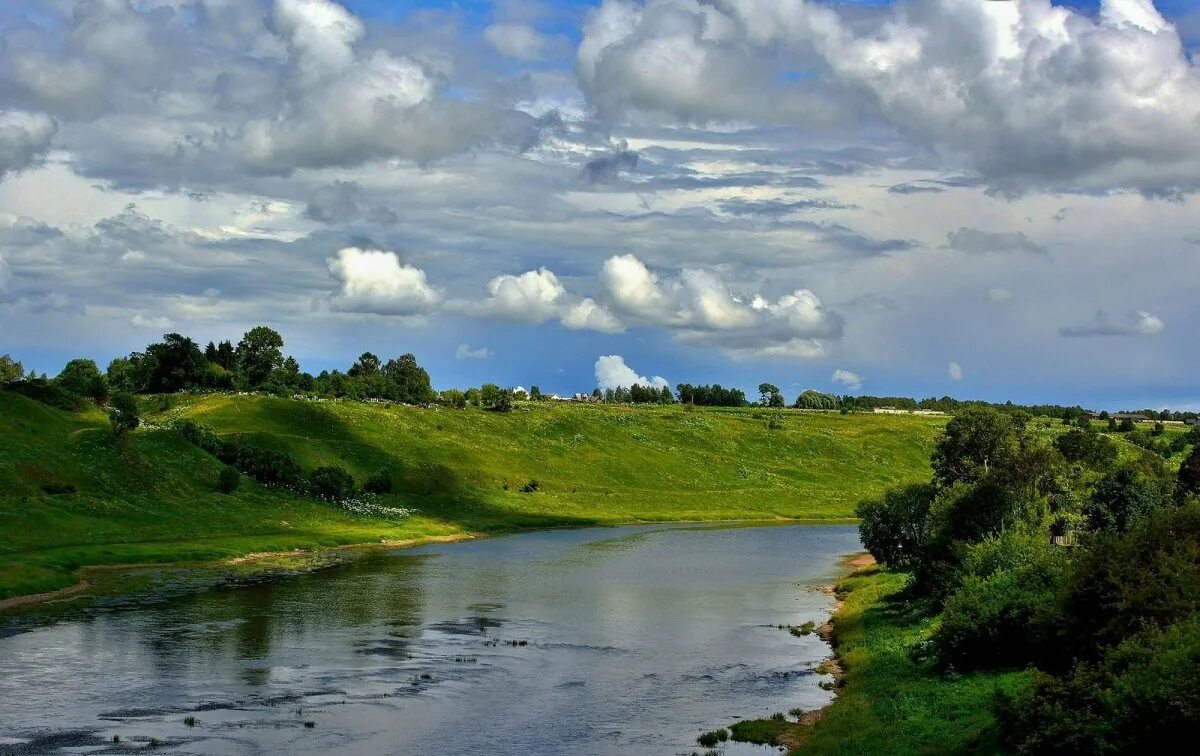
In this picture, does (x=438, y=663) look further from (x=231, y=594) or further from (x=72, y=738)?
(x=231, y=594)

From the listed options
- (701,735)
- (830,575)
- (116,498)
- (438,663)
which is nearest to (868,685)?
(701,735)

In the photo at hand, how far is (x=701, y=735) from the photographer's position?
153ft

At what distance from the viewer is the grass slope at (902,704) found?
41938 mm

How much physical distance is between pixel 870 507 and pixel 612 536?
58803 millimetres

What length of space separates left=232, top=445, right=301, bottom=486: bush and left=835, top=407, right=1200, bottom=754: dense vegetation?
3620 inches

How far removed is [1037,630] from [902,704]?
648 centimetres

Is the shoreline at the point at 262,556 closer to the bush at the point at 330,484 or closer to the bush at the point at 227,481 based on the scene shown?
the bush at the point at 330,484

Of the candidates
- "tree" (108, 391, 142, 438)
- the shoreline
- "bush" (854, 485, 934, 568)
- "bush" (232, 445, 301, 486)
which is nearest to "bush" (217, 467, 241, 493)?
"bush" (232, 445, 301, 486)

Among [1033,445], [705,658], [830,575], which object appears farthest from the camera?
[830,575]

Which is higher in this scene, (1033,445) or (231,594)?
(1033,445)

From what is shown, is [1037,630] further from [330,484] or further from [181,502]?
[330,484]

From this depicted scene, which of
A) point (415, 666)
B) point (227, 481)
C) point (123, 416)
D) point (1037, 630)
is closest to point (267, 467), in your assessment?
point (227, 481)

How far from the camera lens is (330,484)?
159500 mm

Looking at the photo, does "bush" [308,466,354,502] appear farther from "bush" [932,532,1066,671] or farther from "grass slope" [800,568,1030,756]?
"bush" [932,532,1066,671]
